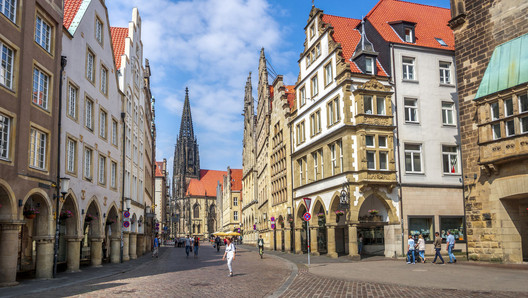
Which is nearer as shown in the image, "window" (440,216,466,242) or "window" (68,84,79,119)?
"window" (68,84,79,119)

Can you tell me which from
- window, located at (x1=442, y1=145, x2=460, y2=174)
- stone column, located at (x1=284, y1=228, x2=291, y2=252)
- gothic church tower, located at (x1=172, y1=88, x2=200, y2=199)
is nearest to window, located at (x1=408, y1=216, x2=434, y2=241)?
window, located at (x1=442, y1=145, x2=460, y2=174)

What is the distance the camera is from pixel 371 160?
3011 cm

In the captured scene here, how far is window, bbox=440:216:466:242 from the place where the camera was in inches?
1221

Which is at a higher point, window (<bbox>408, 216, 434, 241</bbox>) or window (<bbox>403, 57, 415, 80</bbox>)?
window (<bbox>403, 57, 415, 80</bbox>)

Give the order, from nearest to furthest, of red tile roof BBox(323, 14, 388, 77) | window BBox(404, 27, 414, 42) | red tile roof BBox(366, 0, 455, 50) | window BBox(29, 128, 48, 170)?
window BBox(29, 128, 48, 170), red tile roof BBox(323, 14, 388, 77), window BBox(404, 27, 414, 42), red tile roof BBox(366, 0, 455, 50)

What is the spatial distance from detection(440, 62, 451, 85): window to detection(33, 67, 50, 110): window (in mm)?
24846

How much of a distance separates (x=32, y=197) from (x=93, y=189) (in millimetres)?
6848

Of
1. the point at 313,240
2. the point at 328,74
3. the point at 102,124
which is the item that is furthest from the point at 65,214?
the point at 328,74

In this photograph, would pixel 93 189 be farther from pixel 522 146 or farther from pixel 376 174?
pixel 522 146

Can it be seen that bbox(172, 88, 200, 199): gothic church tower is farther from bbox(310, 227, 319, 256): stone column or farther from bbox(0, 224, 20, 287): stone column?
bbox(0, 224, 20, 287): stone column

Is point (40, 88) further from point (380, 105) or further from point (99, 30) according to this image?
point (380, 105)

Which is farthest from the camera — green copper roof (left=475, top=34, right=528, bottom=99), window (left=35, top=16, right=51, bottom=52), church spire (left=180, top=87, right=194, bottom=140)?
church spire (left=180, top=87, right=194, bottom=140)

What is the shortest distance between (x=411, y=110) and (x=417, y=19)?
341 inches

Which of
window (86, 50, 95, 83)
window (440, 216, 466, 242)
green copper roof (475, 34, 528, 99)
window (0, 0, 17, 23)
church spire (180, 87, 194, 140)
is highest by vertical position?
church spire (180, 87, 194, 140)
